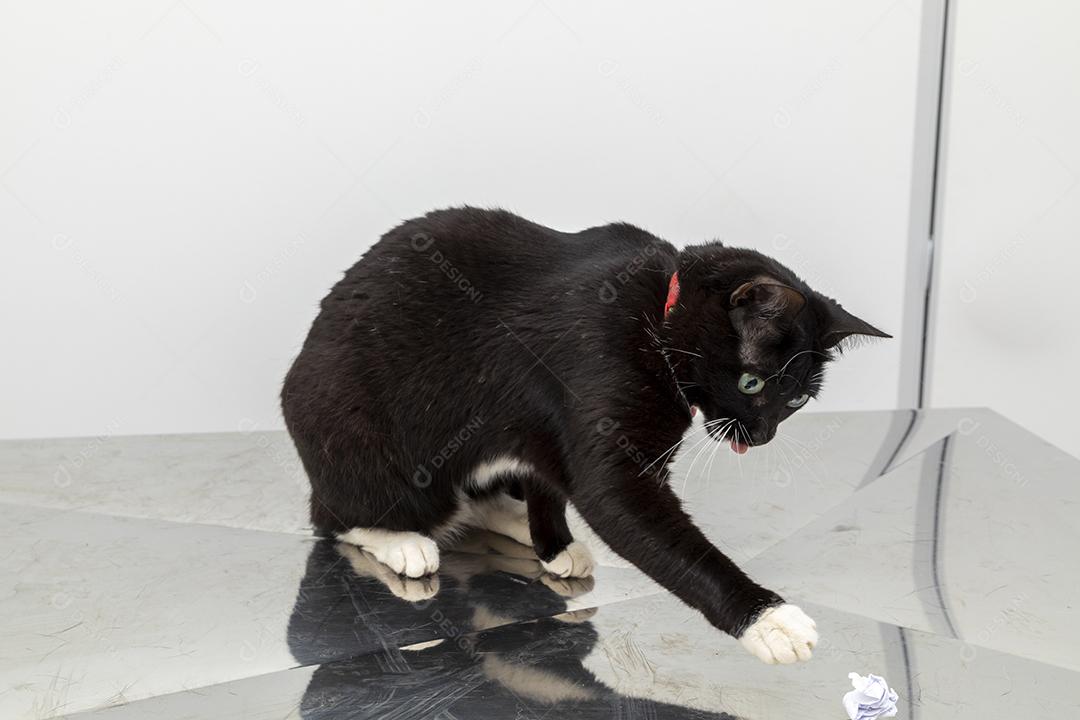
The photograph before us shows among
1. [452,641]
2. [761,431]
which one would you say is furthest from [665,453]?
[452,641]

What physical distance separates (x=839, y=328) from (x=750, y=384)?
126 mm

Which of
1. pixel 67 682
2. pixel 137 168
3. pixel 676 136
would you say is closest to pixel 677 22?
pixel 676 136

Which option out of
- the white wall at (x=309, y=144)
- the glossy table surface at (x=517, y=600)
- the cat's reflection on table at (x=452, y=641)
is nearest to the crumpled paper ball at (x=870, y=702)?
Result: the glossy table surface at (x=517, y=600)

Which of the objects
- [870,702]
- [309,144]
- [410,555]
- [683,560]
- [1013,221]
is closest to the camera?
[870,702]

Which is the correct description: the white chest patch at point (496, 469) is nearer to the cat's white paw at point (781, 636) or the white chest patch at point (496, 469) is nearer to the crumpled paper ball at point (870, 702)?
the cat's white paw at point (781, 636)

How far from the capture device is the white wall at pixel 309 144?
226 centimetres

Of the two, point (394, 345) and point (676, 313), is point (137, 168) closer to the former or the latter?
point (394, 345)

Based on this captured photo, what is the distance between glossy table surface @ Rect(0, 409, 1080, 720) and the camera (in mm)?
1244

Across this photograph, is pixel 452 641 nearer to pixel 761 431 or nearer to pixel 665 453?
pixel 665 453

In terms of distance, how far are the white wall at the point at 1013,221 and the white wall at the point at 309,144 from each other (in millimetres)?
154

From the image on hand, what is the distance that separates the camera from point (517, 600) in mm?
1530

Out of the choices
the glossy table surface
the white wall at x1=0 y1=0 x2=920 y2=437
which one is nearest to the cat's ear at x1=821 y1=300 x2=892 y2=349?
the glossy table surface

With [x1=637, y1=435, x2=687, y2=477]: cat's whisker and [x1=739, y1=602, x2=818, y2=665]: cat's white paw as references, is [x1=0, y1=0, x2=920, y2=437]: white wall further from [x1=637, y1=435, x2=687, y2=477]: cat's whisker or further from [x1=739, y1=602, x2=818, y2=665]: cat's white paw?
[x1=739, y1=602, x2=818, y2=665]: cat's white paw

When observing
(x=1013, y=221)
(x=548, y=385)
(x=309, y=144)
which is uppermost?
(x=309, y=144)
